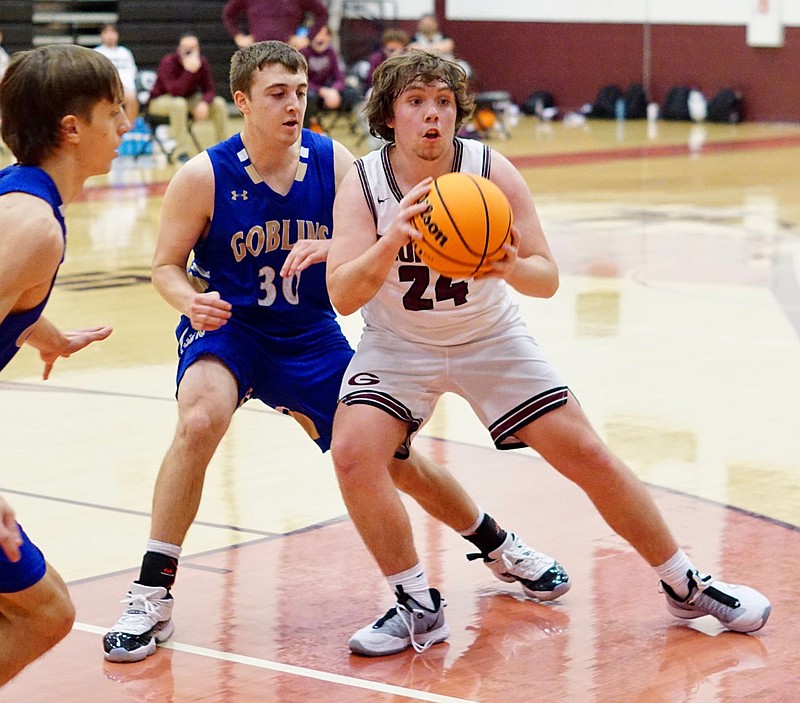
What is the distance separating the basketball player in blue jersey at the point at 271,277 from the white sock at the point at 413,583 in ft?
1.27

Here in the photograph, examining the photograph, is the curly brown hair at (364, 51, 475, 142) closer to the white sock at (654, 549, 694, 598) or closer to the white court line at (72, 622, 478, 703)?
the white sock at (654, 549, 694, 598)

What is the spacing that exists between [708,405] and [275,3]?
10.9 metres

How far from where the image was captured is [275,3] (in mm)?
16844

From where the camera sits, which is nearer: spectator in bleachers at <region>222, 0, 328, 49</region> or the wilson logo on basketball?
the wilson logo on basketball

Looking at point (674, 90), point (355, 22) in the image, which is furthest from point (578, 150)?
point (355, 22)

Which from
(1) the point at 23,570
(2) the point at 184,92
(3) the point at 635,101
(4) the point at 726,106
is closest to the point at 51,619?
(1) the point at 23,570

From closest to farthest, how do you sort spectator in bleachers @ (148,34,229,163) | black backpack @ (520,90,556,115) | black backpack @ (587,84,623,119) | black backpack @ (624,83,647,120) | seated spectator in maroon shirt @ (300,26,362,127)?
spectator in bleachers @ (148,34,229,163) → seated spectator in maroon shirt @ (300,26,362,127) → black backpack @ (624,83,647,120) → black backpack @ (587,84,623,119) → black backpack @ (520,90,556,115)

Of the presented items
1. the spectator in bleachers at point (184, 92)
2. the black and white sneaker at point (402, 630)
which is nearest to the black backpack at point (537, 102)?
the spectator in bleachers at point (184, 92)

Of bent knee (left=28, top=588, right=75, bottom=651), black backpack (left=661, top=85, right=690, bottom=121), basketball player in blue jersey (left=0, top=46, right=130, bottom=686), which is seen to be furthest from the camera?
black backpack (left=661, top=85, right=690, bottom=121)

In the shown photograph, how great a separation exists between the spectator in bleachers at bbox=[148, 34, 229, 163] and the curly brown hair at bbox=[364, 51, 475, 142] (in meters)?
14.0

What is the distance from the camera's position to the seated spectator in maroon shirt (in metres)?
18.5

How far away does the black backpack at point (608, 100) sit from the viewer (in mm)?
25406

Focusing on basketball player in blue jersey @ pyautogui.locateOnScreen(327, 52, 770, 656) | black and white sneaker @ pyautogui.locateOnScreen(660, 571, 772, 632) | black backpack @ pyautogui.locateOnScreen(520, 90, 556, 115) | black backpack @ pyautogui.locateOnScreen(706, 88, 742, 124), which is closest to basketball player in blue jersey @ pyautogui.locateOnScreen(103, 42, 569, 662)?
basketball player in blue jersey @ pyautogui.locateOnScreen(327, 52, 770, 656)

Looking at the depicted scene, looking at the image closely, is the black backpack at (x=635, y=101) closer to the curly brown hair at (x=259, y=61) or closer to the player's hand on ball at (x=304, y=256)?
the curly brown hair at (x=259, y=61)
